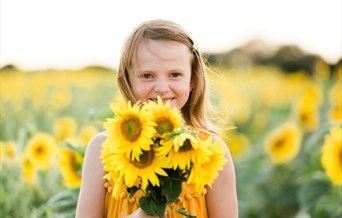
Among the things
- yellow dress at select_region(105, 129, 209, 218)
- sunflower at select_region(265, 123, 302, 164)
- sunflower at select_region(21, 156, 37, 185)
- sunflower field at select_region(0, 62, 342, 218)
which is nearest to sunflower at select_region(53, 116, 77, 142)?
sunflower field at select_region(0, 62, 342, 218)

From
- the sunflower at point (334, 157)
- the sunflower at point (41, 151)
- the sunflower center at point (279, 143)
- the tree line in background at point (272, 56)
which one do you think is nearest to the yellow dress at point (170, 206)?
the sunflower at point (334, 157)

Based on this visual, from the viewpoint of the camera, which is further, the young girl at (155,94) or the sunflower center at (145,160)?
the young girl at (155,94)

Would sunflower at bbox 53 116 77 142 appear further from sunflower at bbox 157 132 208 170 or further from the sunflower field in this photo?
sunflower at bbox 157 132 208 170

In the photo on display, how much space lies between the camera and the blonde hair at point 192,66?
2.11 metres

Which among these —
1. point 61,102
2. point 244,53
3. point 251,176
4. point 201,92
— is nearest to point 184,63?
point 201,92

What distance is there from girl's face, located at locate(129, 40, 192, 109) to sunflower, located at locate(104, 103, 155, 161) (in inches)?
11.5

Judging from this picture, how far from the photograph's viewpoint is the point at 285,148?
5336 millimetres

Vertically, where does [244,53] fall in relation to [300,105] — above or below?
below

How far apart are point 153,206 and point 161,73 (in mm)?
438

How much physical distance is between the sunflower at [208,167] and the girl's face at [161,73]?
349mm

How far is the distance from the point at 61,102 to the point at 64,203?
397 cm

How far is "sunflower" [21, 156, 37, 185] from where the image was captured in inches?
146

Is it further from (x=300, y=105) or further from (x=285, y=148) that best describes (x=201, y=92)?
(x=300, y=105)

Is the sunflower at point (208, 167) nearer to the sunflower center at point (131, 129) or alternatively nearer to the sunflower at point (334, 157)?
the sunflower center at point (131, 129)
